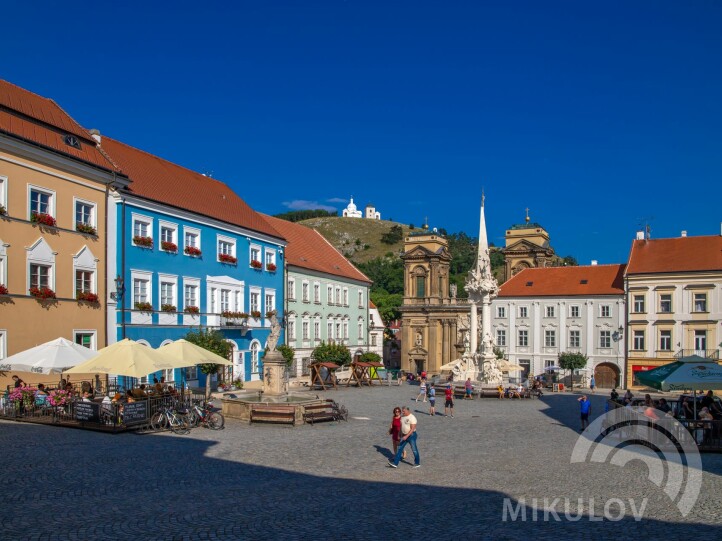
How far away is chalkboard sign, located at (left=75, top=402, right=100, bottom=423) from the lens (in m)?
19.8

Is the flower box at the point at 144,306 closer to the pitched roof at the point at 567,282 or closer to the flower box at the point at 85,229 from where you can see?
the flower box at the point at 85,229

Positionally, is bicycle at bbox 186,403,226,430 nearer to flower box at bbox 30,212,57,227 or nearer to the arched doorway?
flower box at bbox 30,212,57,227

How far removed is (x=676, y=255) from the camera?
5178 centimetres

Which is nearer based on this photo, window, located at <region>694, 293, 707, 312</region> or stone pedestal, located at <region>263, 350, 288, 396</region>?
stone pedestal, located at <region>263, 350, 288, 396</region>

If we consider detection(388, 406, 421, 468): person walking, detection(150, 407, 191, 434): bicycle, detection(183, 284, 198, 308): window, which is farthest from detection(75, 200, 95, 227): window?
detection(388, 406, 421, 468): person walking

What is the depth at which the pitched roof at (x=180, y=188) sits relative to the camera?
33.9 meters

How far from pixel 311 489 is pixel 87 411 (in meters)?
9.72

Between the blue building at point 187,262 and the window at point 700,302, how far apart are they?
2948 centimetres

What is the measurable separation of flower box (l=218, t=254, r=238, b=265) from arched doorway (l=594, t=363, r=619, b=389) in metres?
30.4

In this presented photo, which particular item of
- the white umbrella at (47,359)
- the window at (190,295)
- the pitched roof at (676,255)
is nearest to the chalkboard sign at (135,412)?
the white umbrella at (47,359)

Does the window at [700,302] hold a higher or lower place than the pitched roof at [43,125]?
lower

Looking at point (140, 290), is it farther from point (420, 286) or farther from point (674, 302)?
point (420, 286)

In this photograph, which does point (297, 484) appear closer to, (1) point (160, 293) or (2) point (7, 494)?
(2) point (7, 494)

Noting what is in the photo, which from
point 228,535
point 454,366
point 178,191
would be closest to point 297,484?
point 228,535
